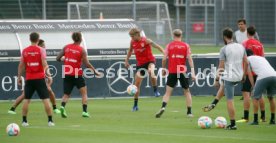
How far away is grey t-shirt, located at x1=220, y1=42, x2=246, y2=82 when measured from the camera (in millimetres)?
18141

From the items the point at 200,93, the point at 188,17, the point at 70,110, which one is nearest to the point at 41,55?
the point at 70,110

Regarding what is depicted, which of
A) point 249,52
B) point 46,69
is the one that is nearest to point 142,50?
point 46,69

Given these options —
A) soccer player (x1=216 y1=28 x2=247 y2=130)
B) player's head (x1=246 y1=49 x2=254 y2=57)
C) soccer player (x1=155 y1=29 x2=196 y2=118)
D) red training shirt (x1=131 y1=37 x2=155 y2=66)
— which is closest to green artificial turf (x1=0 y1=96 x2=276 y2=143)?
soccer player (x1=155 y1=29 x2=196 y2=118)

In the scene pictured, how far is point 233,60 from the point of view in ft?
59.9

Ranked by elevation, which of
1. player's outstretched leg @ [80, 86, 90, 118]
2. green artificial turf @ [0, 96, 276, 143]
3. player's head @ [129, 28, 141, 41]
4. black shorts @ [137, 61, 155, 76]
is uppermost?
player's head @ [129, 28, 141, 41]

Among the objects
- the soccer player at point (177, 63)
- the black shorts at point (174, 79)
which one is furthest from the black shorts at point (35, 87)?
the black shorts at point (174, 79)

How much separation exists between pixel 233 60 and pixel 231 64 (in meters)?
0.10

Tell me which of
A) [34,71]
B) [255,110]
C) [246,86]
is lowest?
[255,110]

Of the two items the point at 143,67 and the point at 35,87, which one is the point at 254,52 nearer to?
the point at 143,67

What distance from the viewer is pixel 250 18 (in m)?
37.3

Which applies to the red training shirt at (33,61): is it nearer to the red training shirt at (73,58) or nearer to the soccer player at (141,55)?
the red training shirt at (73,58)

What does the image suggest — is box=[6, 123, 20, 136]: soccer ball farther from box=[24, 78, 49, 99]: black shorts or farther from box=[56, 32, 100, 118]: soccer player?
box=[56, 32, 100, 118]: soccer player

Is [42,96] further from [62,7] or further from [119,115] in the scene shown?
[62,7]

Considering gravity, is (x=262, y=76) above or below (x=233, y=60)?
below
